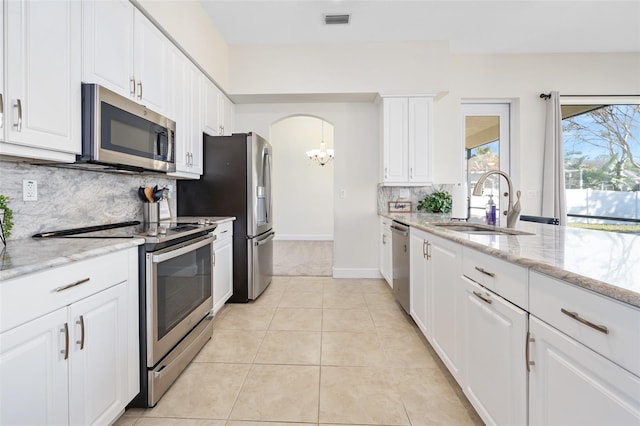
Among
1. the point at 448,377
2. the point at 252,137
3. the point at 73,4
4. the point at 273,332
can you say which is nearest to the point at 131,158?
the point at 73,4

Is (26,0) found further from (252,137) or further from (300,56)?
(300,56)

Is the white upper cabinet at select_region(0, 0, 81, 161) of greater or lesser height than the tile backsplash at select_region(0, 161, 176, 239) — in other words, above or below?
above

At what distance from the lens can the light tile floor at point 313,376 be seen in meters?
1.52

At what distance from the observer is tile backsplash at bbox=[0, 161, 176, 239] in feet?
4.95

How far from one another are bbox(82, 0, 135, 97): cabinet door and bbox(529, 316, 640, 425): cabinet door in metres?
2.35

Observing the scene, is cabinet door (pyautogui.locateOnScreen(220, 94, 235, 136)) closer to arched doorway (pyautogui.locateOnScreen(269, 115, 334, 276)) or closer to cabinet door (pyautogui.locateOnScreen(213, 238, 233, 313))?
cabinet door (pyautogui.locateOnScreen(213, 238, 233, 313))

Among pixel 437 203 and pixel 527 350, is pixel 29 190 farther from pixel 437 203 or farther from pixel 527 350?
pixel 437 203

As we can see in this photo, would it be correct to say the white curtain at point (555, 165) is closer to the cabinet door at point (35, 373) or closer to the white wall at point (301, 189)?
the white wall at point (301, 189)

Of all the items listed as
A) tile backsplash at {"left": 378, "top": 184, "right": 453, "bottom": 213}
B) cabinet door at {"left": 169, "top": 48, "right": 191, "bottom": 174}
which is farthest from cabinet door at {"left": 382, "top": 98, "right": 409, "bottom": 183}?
cabinet door at {"left": 169, "top": 48, "right": 191, "bottom": 174}

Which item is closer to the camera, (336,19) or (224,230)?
(224,230)

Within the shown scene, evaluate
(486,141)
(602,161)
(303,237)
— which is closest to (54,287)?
(486,141)

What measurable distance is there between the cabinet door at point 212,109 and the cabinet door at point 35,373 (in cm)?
247

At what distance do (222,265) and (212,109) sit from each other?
174 cm

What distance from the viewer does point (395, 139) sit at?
12.1 ft
